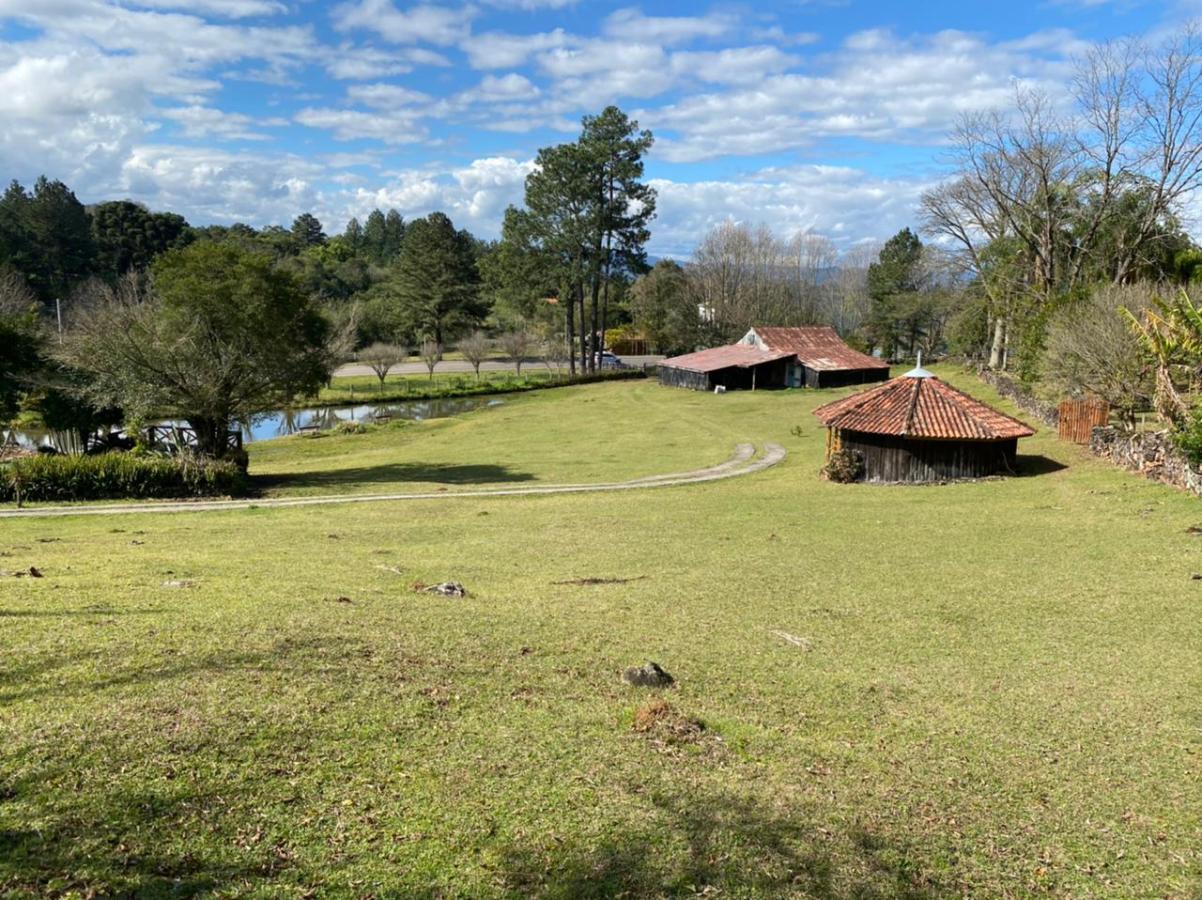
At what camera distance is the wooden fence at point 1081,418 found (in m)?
27.5

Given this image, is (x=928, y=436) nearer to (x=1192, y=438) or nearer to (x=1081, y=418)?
(x=1081, y=418)

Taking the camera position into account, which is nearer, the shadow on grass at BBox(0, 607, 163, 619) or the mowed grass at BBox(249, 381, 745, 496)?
the shadow on grass at BBox(0, 607, 163, 619)

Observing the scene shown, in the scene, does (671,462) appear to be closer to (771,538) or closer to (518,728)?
(771,538)

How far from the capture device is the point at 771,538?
18.2m

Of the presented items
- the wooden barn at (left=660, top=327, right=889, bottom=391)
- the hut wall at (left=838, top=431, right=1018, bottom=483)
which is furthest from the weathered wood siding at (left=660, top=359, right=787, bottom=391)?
the hut wall at (left=838, top=431, right=1018, bottom=483)

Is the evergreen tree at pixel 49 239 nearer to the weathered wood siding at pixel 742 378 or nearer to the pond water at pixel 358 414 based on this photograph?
the pond water at pixel 358 414

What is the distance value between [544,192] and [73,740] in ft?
215

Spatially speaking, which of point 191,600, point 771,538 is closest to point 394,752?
point 191,600

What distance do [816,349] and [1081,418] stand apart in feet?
125

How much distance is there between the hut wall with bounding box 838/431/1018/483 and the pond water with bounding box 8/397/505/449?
3227 centimetres

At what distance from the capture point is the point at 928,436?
25500 mm

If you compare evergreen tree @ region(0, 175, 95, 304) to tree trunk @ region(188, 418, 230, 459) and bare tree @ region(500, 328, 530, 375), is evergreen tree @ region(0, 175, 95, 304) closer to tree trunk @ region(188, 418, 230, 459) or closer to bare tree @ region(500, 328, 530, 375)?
bare tree @ region(500, 328, 530, 375)

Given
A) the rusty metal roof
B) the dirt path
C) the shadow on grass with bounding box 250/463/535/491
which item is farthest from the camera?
the shadow on grass with bounding box 250/463/535/491

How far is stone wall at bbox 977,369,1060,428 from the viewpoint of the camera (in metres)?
33.2
